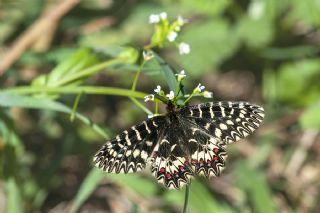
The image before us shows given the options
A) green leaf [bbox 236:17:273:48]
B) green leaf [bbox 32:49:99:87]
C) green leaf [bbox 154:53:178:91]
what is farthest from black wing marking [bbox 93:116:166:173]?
green leaf [bbox 236:17:273:48]

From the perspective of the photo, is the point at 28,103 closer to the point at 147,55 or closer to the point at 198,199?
the point at 147,55

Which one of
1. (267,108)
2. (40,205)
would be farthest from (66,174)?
(267,108)

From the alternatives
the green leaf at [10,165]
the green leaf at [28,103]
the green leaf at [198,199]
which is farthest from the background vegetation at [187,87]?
the green leaf at [28,103]

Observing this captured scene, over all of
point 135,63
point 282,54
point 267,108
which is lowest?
point 267,108

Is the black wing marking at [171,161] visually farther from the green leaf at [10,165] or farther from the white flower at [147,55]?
the green leaf at [10,165]

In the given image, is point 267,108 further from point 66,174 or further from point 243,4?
point 66,174

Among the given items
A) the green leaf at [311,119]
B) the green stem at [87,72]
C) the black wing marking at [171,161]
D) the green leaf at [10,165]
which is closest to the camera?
the black wing marking at [171,161]

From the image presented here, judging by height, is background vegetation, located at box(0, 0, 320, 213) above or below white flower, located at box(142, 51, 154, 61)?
below

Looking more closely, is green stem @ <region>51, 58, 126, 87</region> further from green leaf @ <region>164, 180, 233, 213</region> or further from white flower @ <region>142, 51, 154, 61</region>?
green leaf @ <region>164, 180, 233, 213</region>

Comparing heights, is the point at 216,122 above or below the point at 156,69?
below
